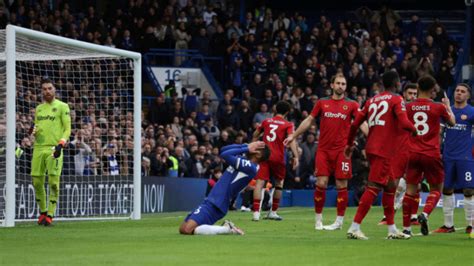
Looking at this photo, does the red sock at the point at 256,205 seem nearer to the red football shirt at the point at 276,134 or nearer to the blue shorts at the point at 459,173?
the red football shirt at the point at 276,134

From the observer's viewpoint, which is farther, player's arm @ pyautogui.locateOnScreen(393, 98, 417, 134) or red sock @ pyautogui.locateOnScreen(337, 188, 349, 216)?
red sock @ pyautogui.locateOnScreen(337, 188, 349, 216)

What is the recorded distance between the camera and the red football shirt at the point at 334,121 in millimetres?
18375

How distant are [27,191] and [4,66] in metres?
3.05

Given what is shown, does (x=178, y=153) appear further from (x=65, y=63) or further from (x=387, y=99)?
(x=387, y=99)

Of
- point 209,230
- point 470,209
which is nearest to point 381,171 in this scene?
point 470,209

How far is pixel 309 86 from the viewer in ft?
116

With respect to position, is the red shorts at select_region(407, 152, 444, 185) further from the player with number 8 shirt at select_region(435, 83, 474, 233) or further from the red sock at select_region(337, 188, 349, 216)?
the red sock at select_region(337, 188, 349, 216)

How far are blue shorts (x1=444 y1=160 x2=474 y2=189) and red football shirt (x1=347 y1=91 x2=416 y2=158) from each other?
2228 mm

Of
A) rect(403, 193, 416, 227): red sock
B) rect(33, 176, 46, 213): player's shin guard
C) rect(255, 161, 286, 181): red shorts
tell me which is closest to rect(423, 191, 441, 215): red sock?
rect(403, 193, 416, 227): red sock

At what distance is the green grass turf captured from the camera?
11812 millimetres

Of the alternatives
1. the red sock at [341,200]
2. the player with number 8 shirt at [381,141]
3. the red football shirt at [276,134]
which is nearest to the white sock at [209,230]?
the player with number 8 shirt at [381,141]

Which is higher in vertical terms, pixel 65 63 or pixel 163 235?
pixel 65 63

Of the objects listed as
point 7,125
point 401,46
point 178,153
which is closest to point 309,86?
point 401,46

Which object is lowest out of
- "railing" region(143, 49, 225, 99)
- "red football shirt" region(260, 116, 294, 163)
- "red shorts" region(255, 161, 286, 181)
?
"red shorts" region(255, 161, 286, 181)
